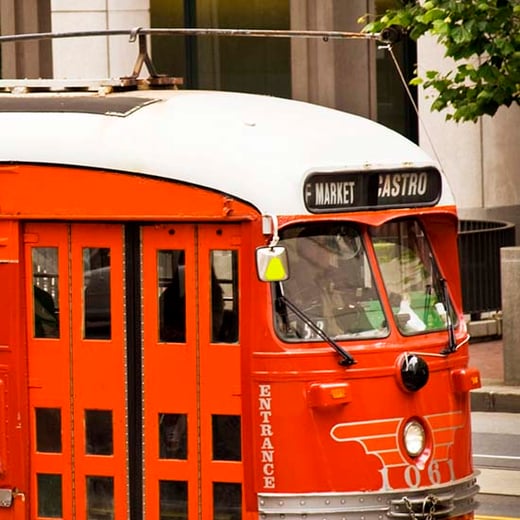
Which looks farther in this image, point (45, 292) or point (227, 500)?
point (45, 292)

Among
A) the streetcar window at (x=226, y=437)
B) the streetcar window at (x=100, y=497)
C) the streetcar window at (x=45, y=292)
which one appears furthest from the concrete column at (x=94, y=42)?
the streetcar window at (x=226, y=437)

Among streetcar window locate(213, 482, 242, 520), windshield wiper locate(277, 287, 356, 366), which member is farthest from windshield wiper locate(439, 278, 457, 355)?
streetcar window locate(213, 482, 242, 520)

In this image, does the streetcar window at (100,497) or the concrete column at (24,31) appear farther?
the concrete column at (24,31)

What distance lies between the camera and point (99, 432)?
10852 millimetres

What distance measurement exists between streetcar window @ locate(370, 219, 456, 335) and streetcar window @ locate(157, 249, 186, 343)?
114 centimetres

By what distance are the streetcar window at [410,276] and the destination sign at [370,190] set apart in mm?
149

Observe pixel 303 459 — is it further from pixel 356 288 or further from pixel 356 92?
pixel 356 92

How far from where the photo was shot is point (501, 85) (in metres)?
18.7

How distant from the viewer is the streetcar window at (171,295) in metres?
10.6

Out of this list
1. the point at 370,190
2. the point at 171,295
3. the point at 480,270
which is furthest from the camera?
the point at 480,270

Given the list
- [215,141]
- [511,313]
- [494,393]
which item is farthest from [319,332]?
[511,313]

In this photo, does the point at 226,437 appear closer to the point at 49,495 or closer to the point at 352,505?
the point at 352,505

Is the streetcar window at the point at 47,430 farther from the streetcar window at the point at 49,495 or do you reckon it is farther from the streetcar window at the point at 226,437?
the streetcar window at the point at 226,437

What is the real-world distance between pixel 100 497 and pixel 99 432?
38 cm
